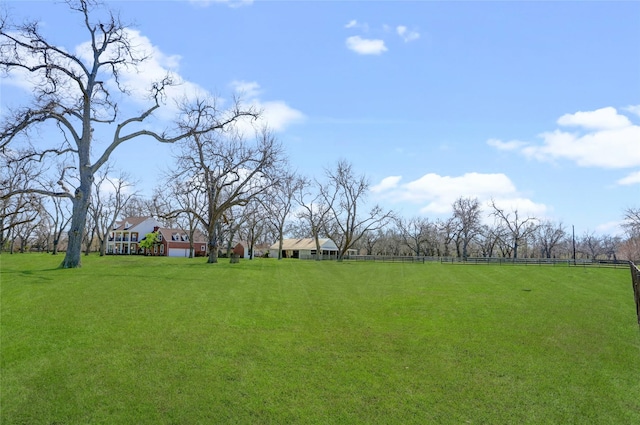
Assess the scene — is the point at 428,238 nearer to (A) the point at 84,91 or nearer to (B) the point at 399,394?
(A) the point at 84,91

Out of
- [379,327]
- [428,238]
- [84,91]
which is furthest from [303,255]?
[379,327]

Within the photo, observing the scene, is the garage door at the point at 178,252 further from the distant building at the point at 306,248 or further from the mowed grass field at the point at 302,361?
the mowed grass field at the point at 302,361

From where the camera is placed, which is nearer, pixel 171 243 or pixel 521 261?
pixel 521 261

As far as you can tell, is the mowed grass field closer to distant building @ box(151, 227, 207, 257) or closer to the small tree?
the small tree

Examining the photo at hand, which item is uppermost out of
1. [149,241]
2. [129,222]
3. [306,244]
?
[129,222]

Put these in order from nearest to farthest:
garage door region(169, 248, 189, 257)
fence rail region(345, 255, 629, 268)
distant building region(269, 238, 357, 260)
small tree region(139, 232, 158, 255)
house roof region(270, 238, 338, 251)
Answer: fence rail region(345, 255, 629, 268) < small tree region(139, 232, 158, 255) < garage door region(169, 248, 189, 257) < distant building region(269, 238, 357, 260) < house roof region(270, 238, 338, 251)

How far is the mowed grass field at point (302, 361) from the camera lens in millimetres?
5410

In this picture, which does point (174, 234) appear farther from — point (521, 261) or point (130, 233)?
point (521, 261)

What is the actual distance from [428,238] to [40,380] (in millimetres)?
81551

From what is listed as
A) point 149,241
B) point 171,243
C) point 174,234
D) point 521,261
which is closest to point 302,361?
point 521,261

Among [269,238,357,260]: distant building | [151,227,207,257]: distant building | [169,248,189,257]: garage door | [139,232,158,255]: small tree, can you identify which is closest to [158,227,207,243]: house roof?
[151,227,207,257]: distant building

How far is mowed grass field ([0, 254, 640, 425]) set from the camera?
5410 millimetres

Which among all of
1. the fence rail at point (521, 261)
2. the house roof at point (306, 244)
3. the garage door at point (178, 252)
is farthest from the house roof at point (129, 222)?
the fence rail at point (521, 261)

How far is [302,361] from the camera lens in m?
7.10
